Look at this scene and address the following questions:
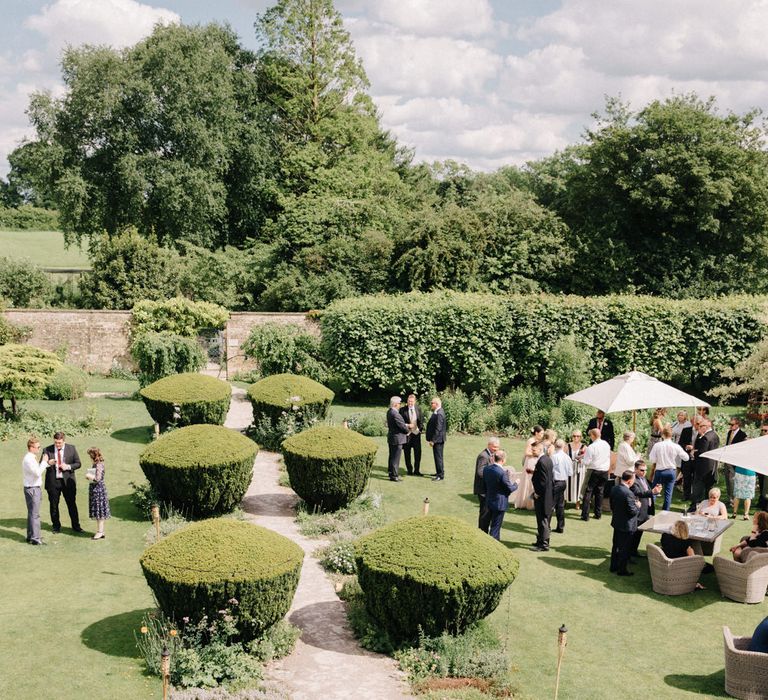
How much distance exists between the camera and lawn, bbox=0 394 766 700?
9.12 metres

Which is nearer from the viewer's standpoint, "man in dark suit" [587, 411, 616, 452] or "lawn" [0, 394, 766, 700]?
"lawn" [0, 394, 766, 700]

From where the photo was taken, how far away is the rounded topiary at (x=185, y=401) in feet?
60.8

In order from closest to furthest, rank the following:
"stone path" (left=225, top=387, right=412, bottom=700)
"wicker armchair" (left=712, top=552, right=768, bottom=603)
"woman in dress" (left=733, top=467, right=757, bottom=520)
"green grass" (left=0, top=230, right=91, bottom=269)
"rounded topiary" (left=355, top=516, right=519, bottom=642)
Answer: "stone path" (left=225, top=387, right=412, bottom=700), "rounded topiary" (left=355, top=516, right=519, bottom=642), "wicker armchair" (left=712, top=552, right=768, bottom=603), "woman in dress" (left=733, top=467, right=757, bottom=520), "green grass" (left=0, top=230, right=91, bottom=269)

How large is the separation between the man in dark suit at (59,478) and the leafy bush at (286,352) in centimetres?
1178

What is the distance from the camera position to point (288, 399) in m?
19.0

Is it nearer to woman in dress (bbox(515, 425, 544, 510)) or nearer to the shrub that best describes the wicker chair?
woman in dress (bbox(515, 425, 544, 510))

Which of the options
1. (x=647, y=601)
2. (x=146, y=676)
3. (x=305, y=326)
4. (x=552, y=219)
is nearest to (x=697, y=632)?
(x=647, y=601)

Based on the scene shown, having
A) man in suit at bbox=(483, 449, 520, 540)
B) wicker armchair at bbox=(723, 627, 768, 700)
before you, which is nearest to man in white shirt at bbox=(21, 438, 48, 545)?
man in suit at bbox=(483, 449, 520, 540)

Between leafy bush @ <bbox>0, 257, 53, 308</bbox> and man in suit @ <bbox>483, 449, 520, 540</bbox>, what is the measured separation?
2964cm

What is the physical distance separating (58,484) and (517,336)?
46.6 feet

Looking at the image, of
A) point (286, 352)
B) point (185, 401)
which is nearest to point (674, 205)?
point (286, 352)

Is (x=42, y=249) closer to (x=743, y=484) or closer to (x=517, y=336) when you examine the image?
(x=517, y=336)

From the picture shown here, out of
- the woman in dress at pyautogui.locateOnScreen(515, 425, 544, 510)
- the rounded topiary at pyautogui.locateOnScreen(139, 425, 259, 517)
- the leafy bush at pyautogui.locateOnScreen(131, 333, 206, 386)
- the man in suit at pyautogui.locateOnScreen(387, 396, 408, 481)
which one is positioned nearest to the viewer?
the rounded topiary at pyautogui.locateOnScreen(139, 425, 259, 517)

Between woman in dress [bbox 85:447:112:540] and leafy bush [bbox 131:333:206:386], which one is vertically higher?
leafy bush [bbox 131:333:206:386]
